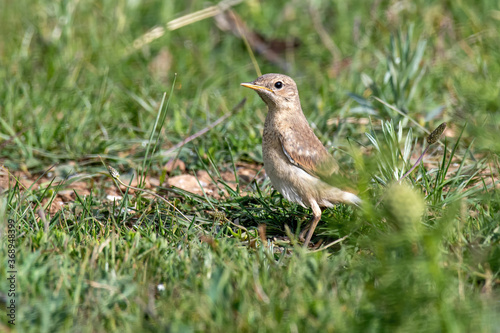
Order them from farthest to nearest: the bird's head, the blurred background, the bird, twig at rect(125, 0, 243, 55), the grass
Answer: twig at rect(125, 0, 243, 55)
the blurred background
the bird's head
the bird
the grass

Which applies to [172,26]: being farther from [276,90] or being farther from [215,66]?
[276,90]

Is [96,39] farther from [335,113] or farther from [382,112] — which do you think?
[382,112]

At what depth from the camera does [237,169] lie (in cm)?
583

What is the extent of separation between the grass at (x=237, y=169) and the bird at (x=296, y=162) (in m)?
0.18

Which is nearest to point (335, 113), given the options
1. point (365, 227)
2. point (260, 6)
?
point (365, 227)

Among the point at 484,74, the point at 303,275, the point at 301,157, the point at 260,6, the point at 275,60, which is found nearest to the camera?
the point at 303,275

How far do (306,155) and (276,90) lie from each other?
62cm

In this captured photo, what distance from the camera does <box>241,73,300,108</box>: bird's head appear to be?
489 centimetres

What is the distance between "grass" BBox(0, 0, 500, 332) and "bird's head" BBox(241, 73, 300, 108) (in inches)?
23.3

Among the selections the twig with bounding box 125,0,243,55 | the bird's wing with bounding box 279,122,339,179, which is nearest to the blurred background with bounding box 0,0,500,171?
the twig with bounding box 125,0,243,55

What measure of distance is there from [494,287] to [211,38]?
225 inches

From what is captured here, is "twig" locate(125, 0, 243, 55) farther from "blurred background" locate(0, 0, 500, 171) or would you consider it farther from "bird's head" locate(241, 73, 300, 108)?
"bird's head" locate(241, 73, 300, 108)

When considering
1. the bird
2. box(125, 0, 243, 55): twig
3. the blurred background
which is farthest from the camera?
box(125, 0, 243, 55): twig

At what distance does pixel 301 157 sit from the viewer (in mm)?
4609
